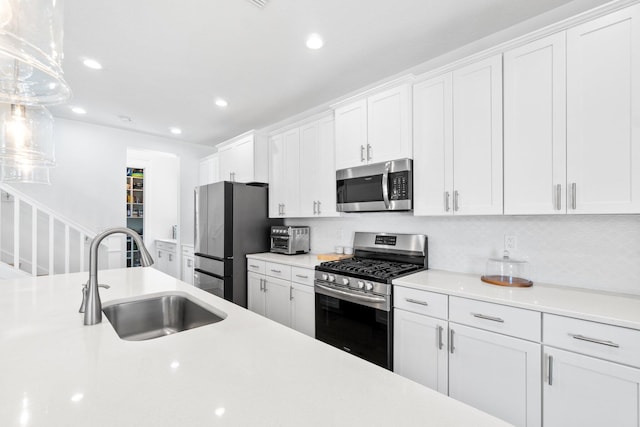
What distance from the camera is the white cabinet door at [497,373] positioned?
1.54 metres

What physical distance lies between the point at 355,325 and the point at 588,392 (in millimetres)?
1360

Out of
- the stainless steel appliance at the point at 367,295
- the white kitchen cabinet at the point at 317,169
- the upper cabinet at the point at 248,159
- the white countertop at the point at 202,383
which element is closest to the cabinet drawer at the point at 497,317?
the stainless steel appliance at the point at 367,295

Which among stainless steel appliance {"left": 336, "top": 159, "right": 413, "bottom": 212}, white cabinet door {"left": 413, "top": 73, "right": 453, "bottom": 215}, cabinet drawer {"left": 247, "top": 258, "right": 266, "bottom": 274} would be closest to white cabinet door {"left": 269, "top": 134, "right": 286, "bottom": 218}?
cabinet drawer {"left": 247, "top": 258, "right": 266, "bottom": 274}

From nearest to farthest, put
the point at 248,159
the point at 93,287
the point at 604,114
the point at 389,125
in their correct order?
1. the point at 93,287
2. the point at 604,114
3. the point at 389,125
4. the point at 248,159

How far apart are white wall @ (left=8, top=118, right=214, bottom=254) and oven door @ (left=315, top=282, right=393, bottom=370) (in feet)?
12.1

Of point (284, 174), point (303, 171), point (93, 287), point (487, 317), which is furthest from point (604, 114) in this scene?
point (284, 174)

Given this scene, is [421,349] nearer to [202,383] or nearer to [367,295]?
[367,295]

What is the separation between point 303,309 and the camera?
282 cm

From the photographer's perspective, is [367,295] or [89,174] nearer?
[367,295]

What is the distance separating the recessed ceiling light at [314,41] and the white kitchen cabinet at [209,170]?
2835mm

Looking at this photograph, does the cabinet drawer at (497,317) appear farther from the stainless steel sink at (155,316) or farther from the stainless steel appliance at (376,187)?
the stainless steel sink at (155,316)

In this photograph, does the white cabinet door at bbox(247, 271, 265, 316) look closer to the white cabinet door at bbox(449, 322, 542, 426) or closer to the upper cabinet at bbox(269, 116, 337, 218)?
the upper cabinet at bbox(269, 116, 337, 218)

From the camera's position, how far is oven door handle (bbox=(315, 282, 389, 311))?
2.15 metres

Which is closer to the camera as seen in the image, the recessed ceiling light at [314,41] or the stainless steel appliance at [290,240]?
the recessed ceiling light at [314,41]
